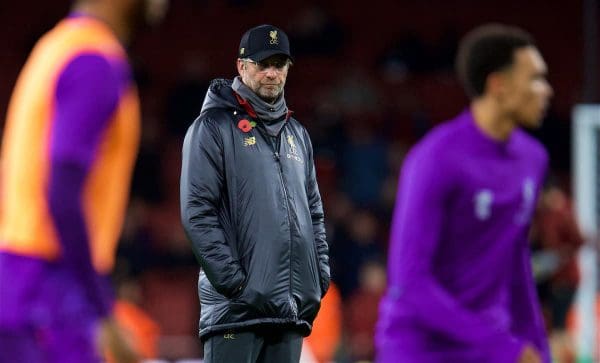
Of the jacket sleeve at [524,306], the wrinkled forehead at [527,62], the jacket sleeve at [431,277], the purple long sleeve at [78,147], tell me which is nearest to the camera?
the purple long sleeve at [78,147]

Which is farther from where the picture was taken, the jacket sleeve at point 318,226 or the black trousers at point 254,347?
the jacket sleeve at point 318,226

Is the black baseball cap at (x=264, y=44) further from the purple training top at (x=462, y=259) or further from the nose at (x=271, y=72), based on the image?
the purple training top at (x=462, y=259)

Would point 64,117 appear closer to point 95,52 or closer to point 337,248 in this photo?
point 95,52

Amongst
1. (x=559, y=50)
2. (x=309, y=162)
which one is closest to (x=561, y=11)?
(x=559, y=50)

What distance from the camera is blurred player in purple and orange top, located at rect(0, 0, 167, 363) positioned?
313cm

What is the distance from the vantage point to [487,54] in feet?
15.2

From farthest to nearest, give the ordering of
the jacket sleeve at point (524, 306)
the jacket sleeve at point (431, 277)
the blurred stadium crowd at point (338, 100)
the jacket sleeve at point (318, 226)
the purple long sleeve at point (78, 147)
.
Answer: the blurred stadium crowd at point (338, 100)
the jacket sleeve at point (318, 226)
the jacket sleeve at point (524, 306)
the jacket sleeve at point (431, 277)
the purple long sleeve at point (78, 147)

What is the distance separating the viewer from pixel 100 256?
126 inches

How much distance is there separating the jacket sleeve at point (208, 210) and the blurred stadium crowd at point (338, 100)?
8.30 m

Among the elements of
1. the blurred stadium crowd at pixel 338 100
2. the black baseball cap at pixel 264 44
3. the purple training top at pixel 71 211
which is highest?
the black baseball cap at pixel 264 44

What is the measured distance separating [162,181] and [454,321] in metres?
11.9

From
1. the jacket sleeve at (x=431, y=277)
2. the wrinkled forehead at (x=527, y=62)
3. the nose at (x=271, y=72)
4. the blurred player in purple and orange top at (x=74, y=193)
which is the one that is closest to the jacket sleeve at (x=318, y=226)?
the nose at (x=271, y=72)

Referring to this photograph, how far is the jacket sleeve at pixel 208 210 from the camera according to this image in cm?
463

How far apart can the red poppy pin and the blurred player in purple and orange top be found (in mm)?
1537
